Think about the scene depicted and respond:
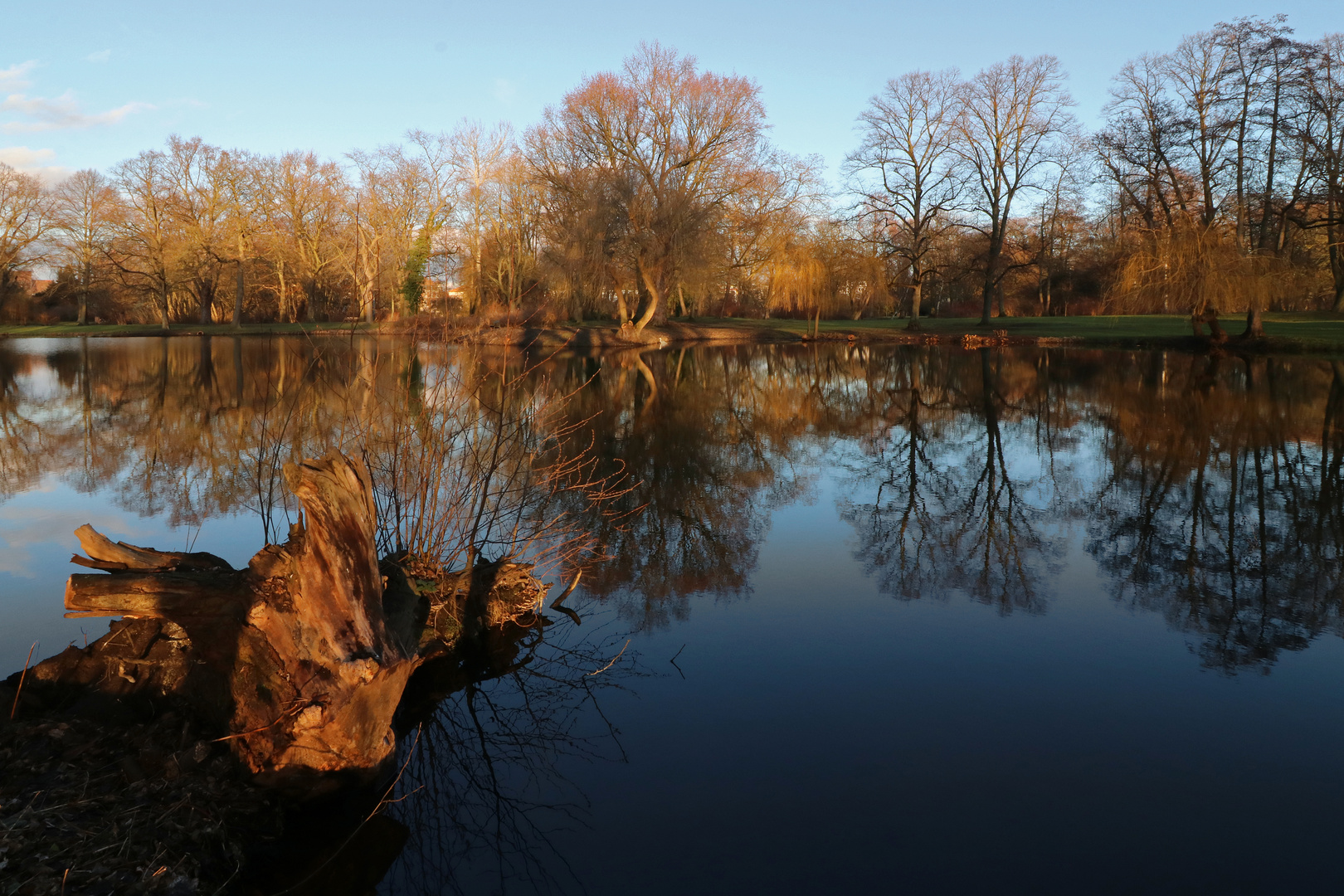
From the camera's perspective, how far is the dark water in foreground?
151 inches

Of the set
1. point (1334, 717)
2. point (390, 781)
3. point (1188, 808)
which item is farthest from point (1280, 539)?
point (390, 781)

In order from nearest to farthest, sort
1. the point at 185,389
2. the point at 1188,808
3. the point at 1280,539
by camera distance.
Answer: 1. the point at 1188,808
2. the point at 1280,539
3. the point at 185,389

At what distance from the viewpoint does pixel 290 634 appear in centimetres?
396

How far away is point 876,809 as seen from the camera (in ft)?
13.4

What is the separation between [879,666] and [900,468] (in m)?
6.91

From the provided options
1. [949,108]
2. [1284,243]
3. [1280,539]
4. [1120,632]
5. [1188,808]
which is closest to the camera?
[1188,808]

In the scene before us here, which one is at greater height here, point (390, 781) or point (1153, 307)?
point (1153, 307)

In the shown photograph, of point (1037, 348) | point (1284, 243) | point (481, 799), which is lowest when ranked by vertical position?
point (481, 799)

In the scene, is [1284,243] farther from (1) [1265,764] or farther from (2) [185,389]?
(2) [185,389]

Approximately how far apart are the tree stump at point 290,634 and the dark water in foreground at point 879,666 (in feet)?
1.76

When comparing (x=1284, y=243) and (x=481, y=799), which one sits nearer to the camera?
(x=481, y=799)

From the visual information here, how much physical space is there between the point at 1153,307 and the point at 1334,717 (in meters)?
27.3

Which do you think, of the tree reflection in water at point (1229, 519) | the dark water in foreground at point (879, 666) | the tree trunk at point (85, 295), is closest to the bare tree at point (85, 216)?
the tree trunk at point (85, 295)

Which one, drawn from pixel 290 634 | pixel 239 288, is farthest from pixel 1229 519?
pixel 239 288
